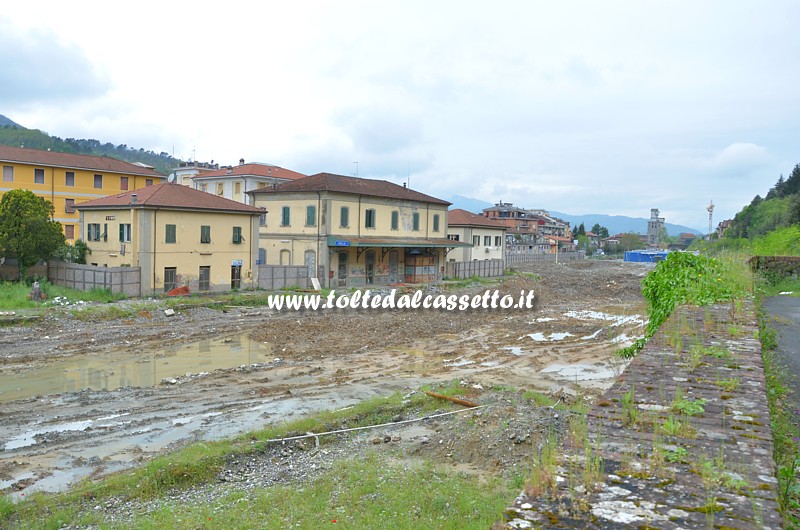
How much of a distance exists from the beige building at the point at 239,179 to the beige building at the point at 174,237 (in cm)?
2837

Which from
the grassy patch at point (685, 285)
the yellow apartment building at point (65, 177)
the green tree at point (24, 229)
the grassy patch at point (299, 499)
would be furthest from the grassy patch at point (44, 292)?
the grassy patch at point (685, 285)

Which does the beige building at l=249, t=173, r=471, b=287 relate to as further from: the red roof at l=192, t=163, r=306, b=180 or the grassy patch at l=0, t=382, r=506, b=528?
the grassy patch at l=0, t=382, r=506, b=528

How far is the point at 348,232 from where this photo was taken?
140ft

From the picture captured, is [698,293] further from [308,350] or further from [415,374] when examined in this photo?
[308,350]

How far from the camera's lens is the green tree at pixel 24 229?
29062 mm

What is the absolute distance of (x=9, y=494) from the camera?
8805mm

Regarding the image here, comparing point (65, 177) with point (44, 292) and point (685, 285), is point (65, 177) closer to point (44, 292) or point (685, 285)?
point (44, 292)

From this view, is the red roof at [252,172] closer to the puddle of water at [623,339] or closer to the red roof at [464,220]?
the red roof at [464,220]

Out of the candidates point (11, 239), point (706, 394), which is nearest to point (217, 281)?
point (11, 239)

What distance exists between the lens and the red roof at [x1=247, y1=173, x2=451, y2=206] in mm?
42531

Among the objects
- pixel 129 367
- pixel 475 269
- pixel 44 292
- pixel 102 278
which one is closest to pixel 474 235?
pixel 475 269

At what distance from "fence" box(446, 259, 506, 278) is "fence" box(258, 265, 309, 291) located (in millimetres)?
16840

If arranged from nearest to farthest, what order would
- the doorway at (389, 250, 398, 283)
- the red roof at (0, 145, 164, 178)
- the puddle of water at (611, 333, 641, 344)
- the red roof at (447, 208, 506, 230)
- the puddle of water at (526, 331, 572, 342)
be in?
1. the puddle of water at (611, 333, 641, 344)
2. the puddle of water at (526, 331, 572, 342)
3. the doorway at (389, 250, 398, 283)
4. the red roof at (0, 145, 164, 178)
5. the red roof at (447, 208, 506, 230)

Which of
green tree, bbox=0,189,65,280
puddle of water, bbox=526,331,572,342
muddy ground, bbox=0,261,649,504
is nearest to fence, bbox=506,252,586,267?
muddy ground, bbox=0,261,649,504
